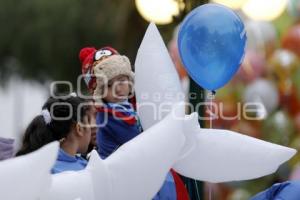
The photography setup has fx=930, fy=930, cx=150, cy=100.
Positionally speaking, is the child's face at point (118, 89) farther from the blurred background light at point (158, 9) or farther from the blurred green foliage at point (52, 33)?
the blurred green foliage at point (52, 33)

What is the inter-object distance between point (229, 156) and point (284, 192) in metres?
0.29

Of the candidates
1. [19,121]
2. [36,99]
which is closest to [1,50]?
[36,99]

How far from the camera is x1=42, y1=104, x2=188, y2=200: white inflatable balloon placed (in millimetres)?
2963

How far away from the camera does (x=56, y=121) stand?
3.65 meters

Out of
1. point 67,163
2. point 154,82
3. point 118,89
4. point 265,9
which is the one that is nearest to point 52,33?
point 265,9

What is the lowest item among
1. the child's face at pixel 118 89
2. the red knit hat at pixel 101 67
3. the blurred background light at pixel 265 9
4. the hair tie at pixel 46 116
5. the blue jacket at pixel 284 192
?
the blue jacket at pixel 284 192

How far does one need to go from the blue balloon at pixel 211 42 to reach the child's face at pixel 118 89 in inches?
12.8

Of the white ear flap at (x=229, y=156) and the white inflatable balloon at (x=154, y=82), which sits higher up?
the white inflatable balloon at (x=154, y=82)

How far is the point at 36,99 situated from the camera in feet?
90.5

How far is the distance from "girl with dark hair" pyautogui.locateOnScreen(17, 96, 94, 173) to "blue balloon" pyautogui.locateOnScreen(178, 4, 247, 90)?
46cm

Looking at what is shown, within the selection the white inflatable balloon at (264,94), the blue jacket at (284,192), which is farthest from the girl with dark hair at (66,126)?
the white inflatable balloon at (264,94)

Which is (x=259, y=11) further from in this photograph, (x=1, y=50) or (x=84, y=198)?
(x=1, y=50)

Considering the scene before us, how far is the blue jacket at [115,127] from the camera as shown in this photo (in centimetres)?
382

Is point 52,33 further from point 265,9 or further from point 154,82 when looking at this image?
point 154,82
